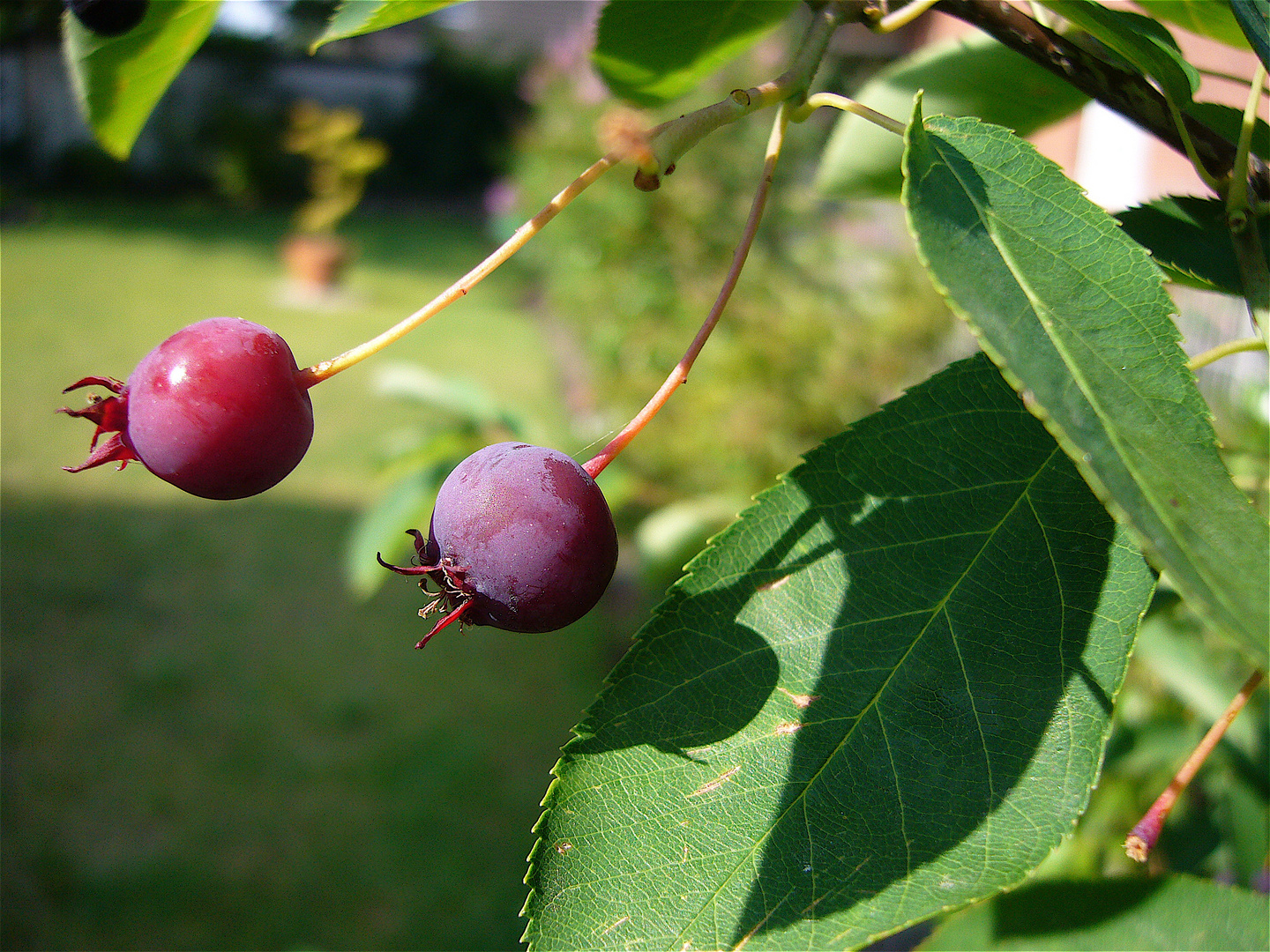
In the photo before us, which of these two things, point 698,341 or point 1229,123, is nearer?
point 698,341

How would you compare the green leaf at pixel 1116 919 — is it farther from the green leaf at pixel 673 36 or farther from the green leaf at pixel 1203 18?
the green leaf at pixel 673 36

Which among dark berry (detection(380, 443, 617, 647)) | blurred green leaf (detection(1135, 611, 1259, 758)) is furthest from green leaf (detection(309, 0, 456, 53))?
blurred green leaf (detection(1135, 611, 1259, 758))

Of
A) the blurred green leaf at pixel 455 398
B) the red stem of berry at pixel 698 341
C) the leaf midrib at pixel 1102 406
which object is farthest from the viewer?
the blurred green leaf at pixel 455 398

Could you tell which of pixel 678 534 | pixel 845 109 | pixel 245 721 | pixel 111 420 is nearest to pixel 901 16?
pixel 845 109

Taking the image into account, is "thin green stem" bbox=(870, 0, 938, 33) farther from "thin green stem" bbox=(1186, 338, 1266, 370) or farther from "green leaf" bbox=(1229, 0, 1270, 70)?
"thin green stem" bbox=(1186, 338, 1266, 370)

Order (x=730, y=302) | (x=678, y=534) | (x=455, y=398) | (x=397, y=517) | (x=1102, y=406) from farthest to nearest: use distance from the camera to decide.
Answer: (x=730, y=302) → (x=678, y=534) → (x=455, y=398) → (x=397, y=517) → (x=1102, y=406)

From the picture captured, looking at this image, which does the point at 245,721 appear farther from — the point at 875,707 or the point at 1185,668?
the point at 875,707

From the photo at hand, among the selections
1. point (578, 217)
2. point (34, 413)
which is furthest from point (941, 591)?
point (34, 413)

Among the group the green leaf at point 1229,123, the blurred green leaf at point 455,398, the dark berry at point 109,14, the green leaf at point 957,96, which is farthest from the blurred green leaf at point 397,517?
the green leaf at point 1229,123
